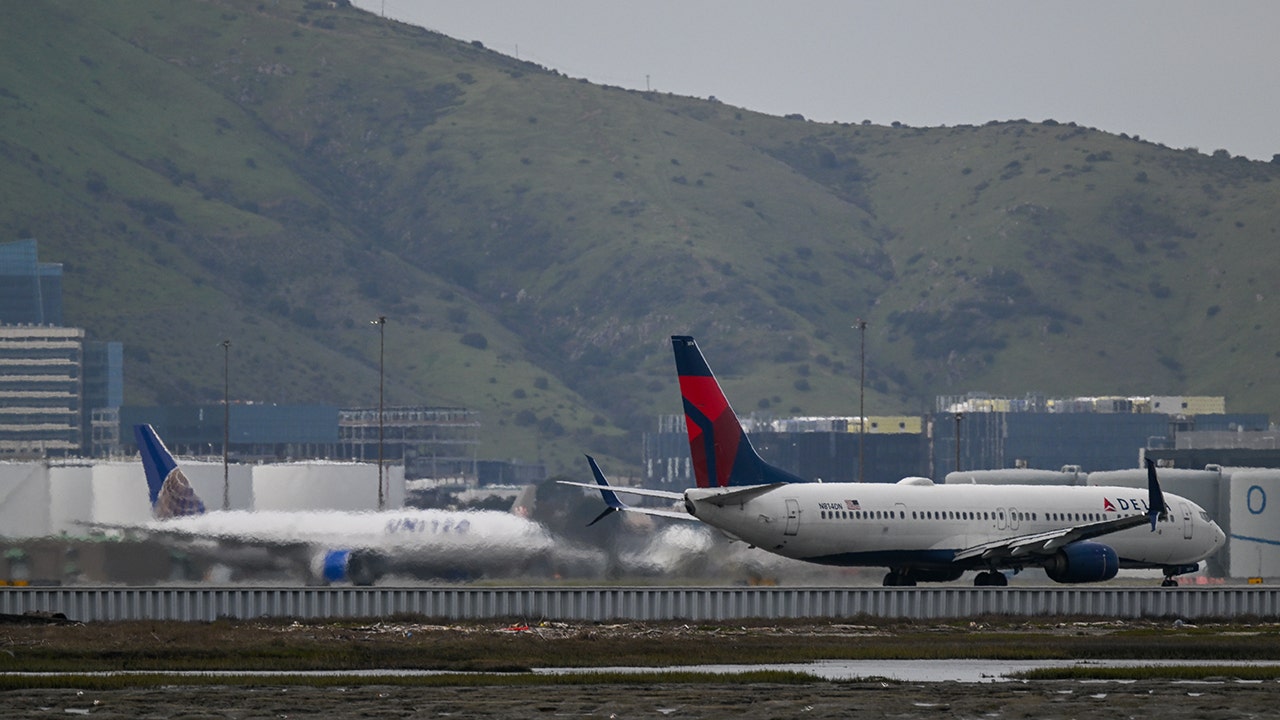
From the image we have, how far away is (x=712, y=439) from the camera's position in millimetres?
73188

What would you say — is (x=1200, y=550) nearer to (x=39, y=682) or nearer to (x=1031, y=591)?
(x=1031, y=591)

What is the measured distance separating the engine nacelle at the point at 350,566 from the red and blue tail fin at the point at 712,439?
1453cm

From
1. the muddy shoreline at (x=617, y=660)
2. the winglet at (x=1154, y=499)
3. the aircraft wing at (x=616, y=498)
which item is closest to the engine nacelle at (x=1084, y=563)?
the winglet at (x=1154, y=499)

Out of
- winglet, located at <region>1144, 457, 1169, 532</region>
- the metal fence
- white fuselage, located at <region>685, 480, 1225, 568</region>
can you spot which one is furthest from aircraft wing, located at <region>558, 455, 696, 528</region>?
winglet, located at <region>1144, 457, 1169, 532</region>

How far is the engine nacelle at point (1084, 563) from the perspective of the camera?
75688 mm

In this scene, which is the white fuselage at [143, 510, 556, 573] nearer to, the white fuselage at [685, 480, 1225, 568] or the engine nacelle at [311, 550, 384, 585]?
the engine nacelle at [311, 550, 384, 585]

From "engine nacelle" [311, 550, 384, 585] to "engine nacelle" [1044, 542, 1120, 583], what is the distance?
2668 centimetres

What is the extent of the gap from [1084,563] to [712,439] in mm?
15266

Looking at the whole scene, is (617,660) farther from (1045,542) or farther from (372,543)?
(372,543)

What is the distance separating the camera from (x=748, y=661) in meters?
51.3

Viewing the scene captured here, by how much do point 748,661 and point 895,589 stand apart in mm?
15080

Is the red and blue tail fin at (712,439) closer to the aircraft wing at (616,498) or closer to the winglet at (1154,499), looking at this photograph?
the aircraft wing at (616,498)

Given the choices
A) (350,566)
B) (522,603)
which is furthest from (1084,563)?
(350,566)

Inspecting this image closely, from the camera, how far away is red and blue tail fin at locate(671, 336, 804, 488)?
73.1 meters
